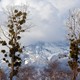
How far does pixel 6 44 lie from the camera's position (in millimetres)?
62375

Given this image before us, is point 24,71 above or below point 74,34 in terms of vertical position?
below

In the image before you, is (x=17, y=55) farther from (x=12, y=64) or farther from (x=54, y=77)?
(x=54, y=77)

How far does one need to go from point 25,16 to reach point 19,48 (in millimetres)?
5311

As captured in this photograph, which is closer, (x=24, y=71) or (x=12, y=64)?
(x=12, y=64)

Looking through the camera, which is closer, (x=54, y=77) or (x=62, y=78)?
(x=54, y=77)

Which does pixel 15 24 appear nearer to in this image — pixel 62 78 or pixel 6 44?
pixel 6 44

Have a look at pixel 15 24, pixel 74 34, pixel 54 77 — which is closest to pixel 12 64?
pixel 15 24

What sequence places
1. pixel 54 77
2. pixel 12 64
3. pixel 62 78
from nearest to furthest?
pixel 12 64 → pixel 54 77 → pixel 62 78

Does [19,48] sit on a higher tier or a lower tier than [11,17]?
lower

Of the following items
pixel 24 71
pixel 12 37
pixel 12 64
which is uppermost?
pixel 12 37

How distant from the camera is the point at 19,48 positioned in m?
62.1

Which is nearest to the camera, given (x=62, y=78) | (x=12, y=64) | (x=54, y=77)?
(x=12, y=64)

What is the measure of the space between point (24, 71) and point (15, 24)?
281 ft

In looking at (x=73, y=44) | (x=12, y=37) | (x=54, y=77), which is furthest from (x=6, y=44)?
(x=54, y=77)
